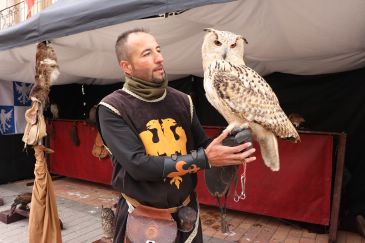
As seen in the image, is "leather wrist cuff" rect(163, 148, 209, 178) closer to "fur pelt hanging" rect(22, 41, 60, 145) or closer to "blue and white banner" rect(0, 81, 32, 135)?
"fur pelt hanging" rect(22, 41, 60, 145)

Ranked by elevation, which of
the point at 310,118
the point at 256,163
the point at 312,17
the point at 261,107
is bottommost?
the point at 256,163

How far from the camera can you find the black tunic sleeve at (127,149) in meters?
1.30

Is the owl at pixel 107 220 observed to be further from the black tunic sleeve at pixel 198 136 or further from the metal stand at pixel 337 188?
the metal stand at pixel 337 188

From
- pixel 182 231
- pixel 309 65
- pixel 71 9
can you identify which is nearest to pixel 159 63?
pixel 182 231

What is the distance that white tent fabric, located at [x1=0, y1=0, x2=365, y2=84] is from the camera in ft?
7.73

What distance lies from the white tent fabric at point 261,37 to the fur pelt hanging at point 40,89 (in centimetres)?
32

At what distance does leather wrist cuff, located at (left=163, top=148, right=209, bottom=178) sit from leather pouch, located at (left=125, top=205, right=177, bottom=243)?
1.16 feet

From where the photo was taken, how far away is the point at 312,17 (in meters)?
2.38

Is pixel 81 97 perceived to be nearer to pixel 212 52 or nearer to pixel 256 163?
pixel 256 163

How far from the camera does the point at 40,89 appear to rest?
9.94ft

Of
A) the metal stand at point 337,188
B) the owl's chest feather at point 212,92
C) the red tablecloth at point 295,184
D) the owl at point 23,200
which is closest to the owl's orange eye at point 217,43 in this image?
the owl's chest feather at point 212,92

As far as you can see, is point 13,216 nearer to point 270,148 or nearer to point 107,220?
point 107,220

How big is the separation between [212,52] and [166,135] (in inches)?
17.4

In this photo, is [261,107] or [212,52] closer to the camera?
[261,107]
